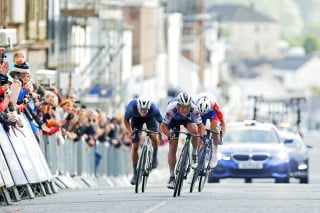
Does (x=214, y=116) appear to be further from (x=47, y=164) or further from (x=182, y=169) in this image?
(x=47, y=164)

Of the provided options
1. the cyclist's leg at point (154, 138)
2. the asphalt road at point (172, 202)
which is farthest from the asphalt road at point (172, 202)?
the cyclist's leg at point (154, 138)

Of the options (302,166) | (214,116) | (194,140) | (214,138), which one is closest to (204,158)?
(194,140)

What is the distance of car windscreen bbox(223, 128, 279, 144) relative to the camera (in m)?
32.4

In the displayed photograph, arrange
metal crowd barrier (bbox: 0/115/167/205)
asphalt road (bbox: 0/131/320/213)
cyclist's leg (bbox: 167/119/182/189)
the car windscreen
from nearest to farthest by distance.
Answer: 1. asphalt road (bbox: 0/131/320/213)
2. metal crowd barrier (bbox: 0/115/167/205)
3. cyclist's leg (bbox: 167/119/182/189)
4. the car windscreen

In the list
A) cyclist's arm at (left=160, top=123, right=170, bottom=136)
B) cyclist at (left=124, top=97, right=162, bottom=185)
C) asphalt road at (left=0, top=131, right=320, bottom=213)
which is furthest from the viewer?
cyclist at (left=124, top=97, right=162, bottom=185)

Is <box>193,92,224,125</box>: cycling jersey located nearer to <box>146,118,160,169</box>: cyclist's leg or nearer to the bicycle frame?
<box>146,118,160,169</box>: cyclist's leg

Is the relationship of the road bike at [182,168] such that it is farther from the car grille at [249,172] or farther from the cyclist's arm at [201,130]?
the car grille at [249,172]

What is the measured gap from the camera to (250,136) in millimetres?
32625

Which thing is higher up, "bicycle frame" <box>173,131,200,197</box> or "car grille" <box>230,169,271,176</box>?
"bicycle frame" <box>173,131,200,197</box>

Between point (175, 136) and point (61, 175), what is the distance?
607 cm

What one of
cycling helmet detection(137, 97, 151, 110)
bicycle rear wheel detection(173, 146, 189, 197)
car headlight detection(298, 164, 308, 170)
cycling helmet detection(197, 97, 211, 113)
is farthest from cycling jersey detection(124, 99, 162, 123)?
car headlight detection(298, 164, 308, 170)

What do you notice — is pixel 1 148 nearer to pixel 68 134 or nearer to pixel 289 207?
pixel 289 207

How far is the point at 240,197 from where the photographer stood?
21859 mm

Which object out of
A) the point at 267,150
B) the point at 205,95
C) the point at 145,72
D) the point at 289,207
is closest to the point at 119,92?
the point at 145,72
